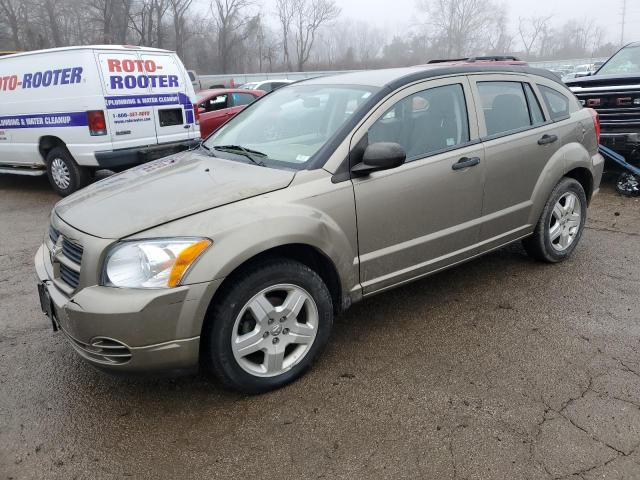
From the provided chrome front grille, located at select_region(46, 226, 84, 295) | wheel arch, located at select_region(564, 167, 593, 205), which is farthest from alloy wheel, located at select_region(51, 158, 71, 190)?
wheel arch, located at select_region(564, 167, 593, 205)

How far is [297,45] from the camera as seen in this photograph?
230 ft

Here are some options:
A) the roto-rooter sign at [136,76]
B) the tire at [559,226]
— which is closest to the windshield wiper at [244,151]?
the tire at [559,226]

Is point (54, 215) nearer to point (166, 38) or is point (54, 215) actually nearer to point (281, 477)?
point (281, 477)

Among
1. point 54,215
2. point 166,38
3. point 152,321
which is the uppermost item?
point 166,38

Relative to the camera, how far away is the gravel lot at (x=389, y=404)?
2314 mm

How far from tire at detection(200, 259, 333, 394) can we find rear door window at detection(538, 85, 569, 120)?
268 centimetres

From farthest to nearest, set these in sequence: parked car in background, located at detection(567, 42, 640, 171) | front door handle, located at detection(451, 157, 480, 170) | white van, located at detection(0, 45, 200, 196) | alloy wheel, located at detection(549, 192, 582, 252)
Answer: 1. white van, located at detection(0, 45, 200, 196)
2. parked car in background, located at detection(567, 42, 640, 171)
3. alloy wheel, located at detection(549, 192, 582, 252)
4. front door handle, located at detection(451, 157, 480, 170)

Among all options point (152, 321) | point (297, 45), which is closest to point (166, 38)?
point (297, 45)

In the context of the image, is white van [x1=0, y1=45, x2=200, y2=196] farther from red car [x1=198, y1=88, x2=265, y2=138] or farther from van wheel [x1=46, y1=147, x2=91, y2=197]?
red car [x1=198, y1=88, x2=265, y2=138]

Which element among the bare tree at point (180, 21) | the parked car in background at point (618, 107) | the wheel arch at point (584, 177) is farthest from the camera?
the bare tree at point (180, 21)

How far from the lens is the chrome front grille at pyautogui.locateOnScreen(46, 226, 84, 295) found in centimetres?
258

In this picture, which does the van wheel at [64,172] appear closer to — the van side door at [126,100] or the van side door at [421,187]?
the van side door at [126,100]

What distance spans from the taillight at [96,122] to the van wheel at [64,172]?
71 cm

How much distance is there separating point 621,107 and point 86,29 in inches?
2016
